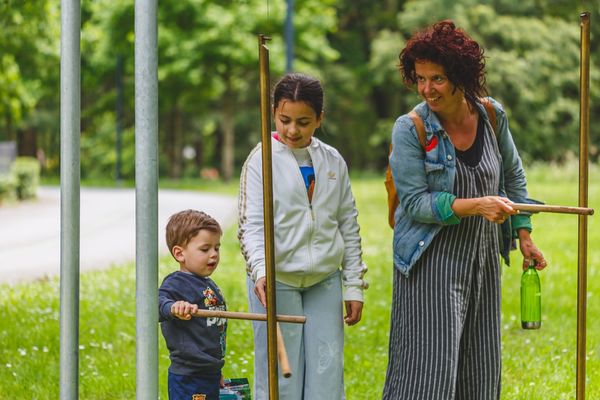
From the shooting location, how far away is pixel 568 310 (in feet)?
27.7

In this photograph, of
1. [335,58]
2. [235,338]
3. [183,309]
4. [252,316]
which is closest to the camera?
[252,316]

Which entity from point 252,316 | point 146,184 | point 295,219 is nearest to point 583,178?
point 295,219

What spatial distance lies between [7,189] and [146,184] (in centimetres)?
2017

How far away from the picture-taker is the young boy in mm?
3848

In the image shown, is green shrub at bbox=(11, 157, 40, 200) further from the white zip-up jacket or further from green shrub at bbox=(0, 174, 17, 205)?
the white zip-up jacket

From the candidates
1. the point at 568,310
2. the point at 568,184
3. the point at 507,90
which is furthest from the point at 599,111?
the point at 568,310

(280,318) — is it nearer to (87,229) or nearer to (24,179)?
(87,229)

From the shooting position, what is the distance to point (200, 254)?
390cm

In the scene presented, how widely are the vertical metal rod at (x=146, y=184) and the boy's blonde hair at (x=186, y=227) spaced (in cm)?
50

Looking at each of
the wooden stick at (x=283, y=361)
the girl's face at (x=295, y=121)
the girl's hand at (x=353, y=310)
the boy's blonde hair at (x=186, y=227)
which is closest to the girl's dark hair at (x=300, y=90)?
the girl's face at (x=295, y=121)

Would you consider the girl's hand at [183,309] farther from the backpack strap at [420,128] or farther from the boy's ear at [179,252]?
the backpack strap at [420,128]

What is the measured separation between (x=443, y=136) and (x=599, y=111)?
120ft

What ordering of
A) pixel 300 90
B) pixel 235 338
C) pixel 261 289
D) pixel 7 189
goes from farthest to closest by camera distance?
1. pixel 7 189
2. pixel 235 338
3. pixel 300 90
4. pixel 261 289

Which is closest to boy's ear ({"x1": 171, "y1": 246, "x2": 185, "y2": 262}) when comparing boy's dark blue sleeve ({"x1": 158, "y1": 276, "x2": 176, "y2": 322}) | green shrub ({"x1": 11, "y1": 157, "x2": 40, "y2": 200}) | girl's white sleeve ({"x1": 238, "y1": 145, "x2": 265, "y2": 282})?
boy's dark blue sleeve ({"x1": 158, "y1": 276, "x2": 176, "y2": 322})
